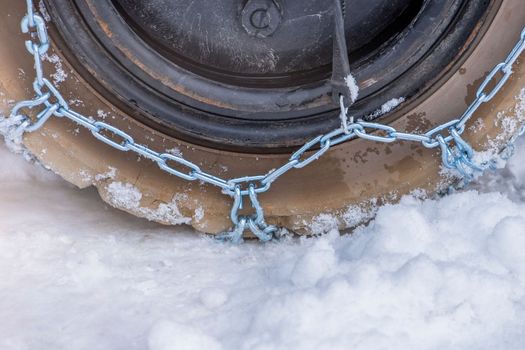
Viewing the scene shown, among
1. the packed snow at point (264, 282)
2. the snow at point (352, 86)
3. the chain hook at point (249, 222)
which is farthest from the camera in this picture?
the chain hook at point (249, 222)

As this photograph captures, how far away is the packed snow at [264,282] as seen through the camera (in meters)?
1.21

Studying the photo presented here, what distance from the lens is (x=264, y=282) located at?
144 cm

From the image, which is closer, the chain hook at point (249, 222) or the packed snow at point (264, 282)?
the packed snow at point (264, 282)

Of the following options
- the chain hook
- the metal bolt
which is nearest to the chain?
the chain hook

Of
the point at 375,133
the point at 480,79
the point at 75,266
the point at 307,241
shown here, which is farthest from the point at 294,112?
the point at 75,266

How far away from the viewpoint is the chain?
1.43 metres

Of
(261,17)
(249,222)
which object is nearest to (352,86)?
(261,17)

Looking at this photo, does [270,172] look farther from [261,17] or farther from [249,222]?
[261,17]

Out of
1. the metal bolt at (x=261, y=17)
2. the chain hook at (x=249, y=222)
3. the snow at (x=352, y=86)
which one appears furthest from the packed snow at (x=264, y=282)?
the metal bolt at (x=261, y=17)

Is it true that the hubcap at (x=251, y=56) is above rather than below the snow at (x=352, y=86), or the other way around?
above

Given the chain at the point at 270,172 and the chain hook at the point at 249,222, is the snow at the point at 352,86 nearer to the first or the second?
the chain at the point at 270,172

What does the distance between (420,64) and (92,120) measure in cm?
67

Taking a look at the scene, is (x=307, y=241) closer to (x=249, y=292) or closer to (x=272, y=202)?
(x=272, y=202)

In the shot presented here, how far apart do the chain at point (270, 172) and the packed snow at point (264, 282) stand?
69 millimetres
